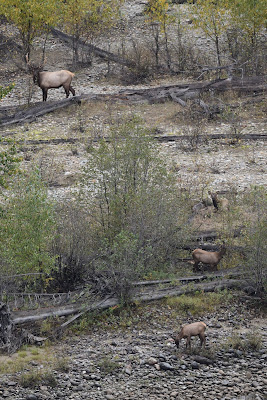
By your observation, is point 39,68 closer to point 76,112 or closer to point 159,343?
point 76,112

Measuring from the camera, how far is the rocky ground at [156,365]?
26.7 ft

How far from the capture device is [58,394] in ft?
26.2

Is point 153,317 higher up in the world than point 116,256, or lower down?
lower down

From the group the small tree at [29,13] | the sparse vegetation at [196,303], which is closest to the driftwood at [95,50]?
the small tree at [29,13]

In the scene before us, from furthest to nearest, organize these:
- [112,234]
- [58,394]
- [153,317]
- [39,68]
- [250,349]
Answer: [39,68] → [112,234] → [153,317] → [250,349] → [58,394]

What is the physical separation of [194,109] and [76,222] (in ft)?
33.6

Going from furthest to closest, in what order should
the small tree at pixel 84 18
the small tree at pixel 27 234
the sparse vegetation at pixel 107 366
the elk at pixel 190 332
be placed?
the small tree at pixel 84 18
the small tree at pixel 27 234
the elk at pixel 190 332
the sparse vegetation at pixel 107 366

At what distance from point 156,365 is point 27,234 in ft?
10.5

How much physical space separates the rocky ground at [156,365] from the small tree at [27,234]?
1.58m

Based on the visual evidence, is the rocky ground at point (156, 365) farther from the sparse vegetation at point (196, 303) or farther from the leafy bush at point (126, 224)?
the leafy bush at point (126, 224)

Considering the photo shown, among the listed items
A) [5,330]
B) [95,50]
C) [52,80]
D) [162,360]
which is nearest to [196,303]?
[162,360]

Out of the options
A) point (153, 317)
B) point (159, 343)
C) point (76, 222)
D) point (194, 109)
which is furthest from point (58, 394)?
point (194, 109)

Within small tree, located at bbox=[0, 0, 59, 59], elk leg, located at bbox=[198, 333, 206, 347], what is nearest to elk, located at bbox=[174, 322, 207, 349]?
elk leg, located at bbox=[198, 333, 206, 347]

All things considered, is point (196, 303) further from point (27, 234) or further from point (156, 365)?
point (27, 234)
